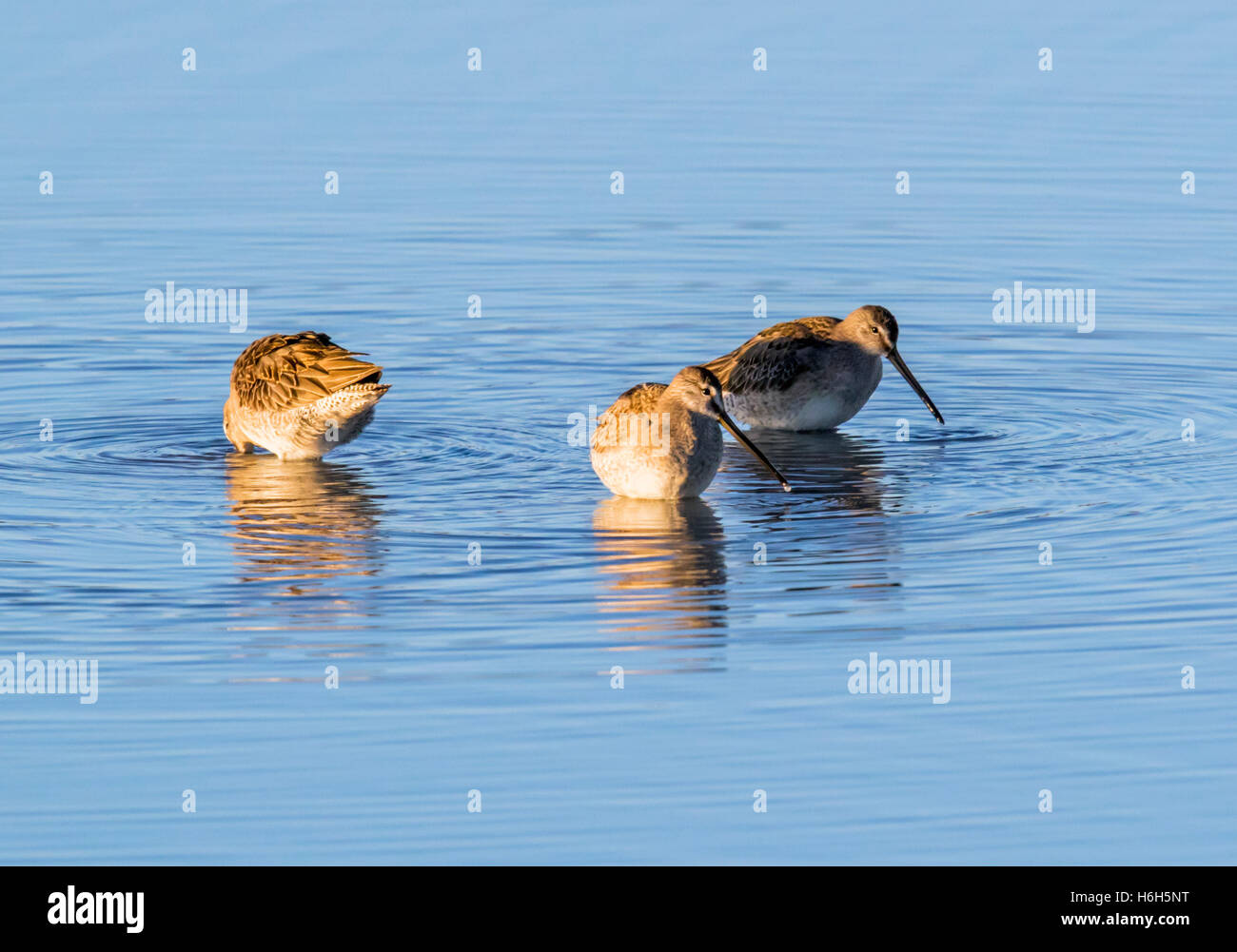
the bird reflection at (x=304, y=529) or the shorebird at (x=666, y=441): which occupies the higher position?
the shorebird at (x=666, y=441)

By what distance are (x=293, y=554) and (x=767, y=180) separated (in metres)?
15.0

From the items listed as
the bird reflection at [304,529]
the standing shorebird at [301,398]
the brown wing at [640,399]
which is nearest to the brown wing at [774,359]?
the brown wing at [640,399]

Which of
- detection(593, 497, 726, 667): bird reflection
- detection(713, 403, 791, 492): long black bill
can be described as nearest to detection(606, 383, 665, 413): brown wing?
detection(713, 403, 791, 492): long black bill

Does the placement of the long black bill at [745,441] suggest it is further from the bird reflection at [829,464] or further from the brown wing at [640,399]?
the brown wing at [640,399]

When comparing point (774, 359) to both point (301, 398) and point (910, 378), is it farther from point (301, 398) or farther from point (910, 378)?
point (301, 398)

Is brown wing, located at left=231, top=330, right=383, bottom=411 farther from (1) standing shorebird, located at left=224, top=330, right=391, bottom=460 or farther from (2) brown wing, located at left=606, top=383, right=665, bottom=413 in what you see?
(2) brown wing, located at left=606, top=383, right=665, bottom=413

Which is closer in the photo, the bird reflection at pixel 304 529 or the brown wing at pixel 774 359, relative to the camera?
the bird reflection at pixel 304 529

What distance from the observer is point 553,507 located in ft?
50.2

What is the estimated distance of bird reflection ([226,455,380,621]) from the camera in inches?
535

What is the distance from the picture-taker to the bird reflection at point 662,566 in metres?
12.9

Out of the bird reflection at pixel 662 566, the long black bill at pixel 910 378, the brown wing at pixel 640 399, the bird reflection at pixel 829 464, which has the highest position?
the long black bill at pixel 910 378

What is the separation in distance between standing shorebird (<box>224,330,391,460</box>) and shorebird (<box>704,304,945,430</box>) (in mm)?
3069

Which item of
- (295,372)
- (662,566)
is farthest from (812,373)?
(662,566)

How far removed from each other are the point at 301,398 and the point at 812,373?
3982 mm
